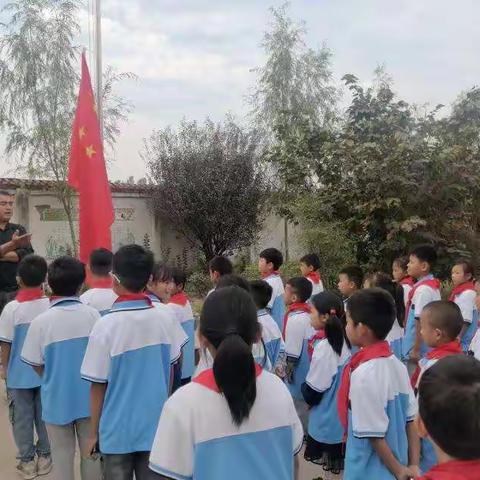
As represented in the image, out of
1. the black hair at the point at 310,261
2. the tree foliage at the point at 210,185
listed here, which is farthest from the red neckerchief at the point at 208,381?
the tree foliage at the point at 210,185

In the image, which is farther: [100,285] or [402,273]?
[402,273]

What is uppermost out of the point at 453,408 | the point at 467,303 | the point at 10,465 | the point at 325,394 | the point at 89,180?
the point at 89,180

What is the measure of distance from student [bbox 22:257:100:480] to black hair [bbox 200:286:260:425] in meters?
1.52

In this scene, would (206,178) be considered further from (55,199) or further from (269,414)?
(269,414)

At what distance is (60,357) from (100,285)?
90 centimetres

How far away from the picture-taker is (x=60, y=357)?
3004mm

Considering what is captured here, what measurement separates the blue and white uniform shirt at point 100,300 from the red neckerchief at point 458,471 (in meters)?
2.68

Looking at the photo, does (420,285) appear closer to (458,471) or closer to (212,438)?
(212,438)

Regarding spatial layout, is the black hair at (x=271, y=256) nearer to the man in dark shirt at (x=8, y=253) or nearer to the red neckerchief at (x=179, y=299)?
the red neckerchief at (x=179, y=299)

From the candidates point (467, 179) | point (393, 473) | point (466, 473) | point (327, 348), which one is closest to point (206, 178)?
point (467, 179)

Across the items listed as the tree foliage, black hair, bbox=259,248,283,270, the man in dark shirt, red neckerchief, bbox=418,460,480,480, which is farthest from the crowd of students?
the tree foliage

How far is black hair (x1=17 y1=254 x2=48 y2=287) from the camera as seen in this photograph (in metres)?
3.50

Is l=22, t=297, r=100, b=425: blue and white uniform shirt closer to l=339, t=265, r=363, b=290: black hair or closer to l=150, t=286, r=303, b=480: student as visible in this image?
l=150, t=286, r=303, b=480: student

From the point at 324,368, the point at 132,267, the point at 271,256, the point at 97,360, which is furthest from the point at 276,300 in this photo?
the point at 97,360
